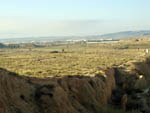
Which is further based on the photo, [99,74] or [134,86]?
[134,86]

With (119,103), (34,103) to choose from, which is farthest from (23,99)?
(119,103)

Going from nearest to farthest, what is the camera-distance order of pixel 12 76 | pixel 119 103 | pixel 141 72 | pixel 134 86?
pixel 12 76 → pixel 119 103 → pixel 134 86 → pixel 141 72

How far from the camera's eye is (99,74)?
3403 centimetres

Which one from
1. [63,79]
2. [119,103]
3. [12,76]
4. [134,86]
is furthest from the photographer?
[134,86]

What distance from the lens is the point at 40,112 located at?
2053cm

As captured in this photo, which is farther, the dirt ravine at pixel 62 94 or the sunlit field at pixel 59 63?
the sunlit field at pixel 59 63

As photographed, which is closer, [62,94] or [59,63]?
[62,94]

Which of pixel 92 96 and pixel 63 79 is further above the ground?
pixel 63 79

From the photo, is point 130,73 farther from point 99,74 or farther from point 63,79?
point 63,79

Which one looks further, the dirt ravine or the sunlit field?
the sunlit field

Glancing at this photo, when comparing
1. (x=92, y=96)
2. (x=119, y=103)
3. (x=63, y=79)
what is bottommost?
(x=119, y=103)

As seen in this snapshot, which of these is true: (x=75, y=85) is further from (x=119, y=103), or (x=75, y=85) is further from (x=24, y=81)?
(x=119, y=103)

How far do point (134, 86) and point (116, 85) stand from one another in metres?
2.64

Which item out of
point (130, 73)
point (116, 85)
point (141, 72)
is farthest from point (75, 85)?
point (141, 72)
